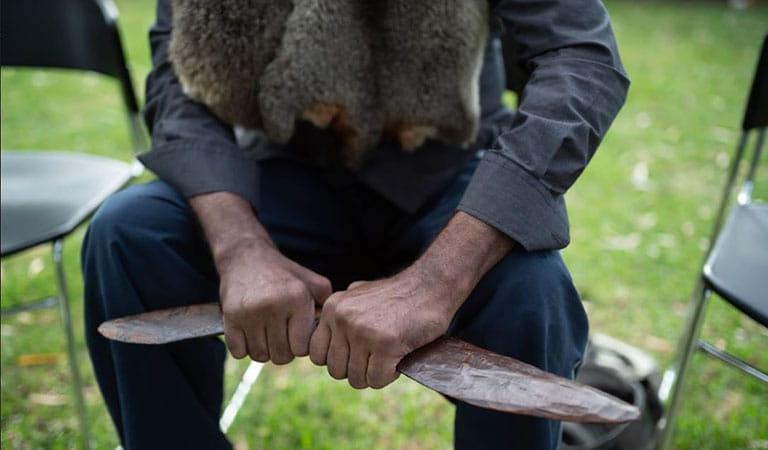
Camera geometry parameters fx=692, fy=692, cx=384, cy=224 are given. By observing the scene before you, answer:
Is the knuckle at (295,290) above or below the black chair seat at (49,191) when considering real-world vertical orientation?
above

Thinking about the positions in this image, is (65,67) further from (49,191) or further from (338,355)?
(338,355)

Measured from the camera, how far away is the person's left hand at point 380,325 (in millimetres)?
1059

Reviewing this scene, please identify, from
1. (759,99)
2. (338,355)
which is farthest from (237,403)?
(759,99)

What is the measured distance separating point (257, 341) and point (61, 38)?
4.27 feet

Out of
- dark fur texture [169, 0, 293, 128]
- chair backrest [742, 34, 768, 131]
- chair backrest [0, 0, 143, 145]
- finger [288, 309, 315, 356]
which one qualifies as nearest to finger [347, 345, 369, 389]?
finger [288, 309, 315, 356]

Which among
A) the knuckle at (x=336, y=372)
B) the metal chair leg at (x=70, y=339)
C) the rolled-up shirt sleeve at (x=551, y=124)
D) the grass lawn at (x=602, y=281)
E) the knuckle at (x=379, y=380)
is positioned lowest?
the grass lawn at (x=602, y=281)

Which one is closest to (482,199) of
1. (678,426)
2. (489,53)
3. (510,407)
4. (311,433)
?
(510,407)

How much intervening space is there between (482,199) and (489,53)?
588mm

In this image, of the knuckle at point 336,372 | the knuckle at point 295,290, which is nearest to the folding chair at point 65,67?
the knuckle at point 295,290

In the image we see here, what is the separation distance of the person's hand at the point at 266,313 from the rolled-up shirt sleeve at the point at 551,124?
0.32 metres

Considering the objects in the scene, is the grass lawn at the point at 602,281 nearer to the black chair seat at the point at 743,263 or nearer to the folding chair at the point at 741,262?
the folding chair at the point at 741,262

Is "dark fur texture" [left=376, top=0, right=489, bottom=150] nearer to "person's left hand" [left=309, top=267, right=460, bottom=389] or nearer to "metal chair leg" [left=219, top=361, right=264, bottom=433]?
"person's left hand" [left=309, top=267, right=460, bottom=389]

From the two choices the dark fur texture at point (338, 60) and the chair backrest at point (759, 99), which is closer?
the dark fur texture at point (338, 60)

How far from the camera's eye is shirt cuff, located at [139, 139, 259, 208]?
A: 1.37m
